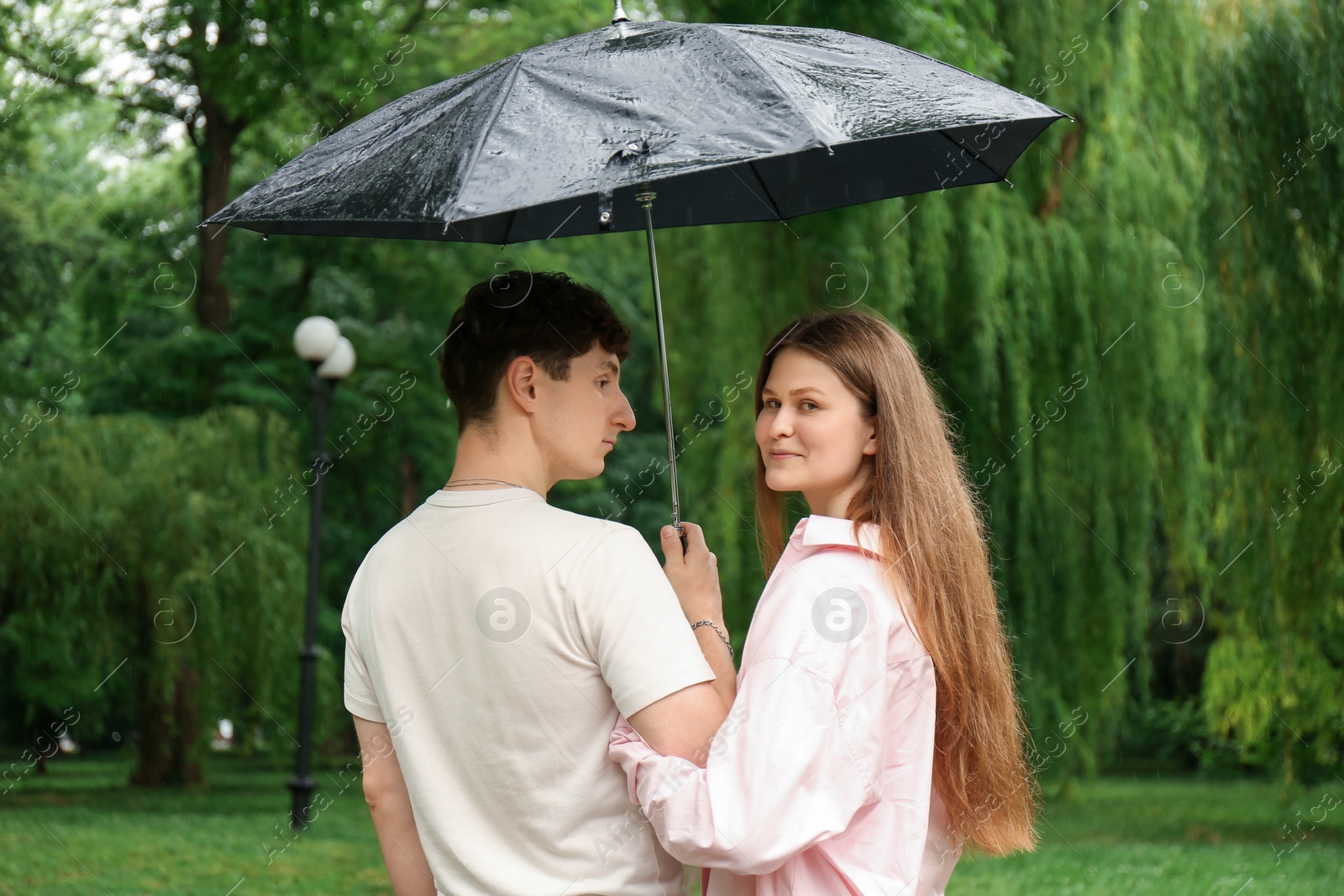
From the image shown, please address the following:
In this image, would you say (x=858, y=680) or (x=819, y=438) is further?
(x=819, y=438)

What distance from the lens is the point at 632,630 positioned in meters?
2.03

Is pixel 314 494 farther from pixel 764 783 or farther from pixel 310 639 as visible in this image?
pixel 764 783

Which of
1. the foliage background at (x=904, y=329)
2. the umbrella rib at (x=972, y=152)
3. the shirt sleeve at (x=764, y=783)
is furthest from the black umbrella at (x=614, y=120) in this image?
the foliage background at (x=904, y=329)

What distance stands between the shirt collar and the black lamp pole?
9728 millimetres

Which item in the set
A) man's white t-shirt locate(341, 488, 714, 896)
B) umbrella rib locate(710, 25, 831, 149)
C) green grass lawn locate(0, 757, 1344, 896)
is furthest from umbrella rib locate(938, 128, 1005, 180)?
green grass lawn locate(0, 757, 1344, 896)

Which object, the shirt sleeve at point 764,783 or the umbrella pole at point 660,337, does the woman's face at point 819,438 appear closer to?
the umbrella pole at point 660,337

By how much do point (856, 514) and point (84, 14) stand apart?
13585mm

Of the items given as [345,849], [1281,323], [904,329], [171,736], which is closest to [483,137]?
[904,329]

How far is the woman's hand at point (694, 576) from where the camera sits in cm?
235

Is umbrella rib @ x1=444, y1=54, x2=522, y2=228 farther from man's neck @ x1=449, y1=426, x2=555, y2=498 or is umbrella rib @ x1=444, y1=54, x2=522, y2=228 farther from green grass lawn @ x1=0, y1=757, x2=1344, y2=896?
green grass lawn @ x1=0, y1=757, x2=1344, y2=896

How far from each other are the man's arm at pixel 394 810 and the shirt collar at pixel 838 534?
85 cm

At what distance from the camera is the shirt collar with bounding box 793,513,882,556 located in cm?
221

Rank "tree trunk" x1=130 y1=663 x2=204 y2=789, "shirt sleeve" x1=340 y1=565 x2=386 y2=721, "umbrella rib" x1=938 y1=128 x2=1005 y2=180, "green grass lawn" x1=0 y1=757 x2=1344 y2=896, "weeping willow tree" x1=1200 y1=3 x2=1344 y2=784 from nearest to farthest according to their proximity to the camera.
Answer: "shirt sleeve" x1=340 y1=565 x2=386 y2=721, "umbrella rib" x1=938 y1=128 x2=1005 y2=180, "weeping willow tree" x1=1200 y1=3 x2=1344 y2=784, "green grass lawn" x1=0 y1=757 x2=1344 y2=896, "tree trunk" x1=130 y1=663 x2=204 y2=789

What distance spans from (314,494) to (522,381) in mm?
10434
